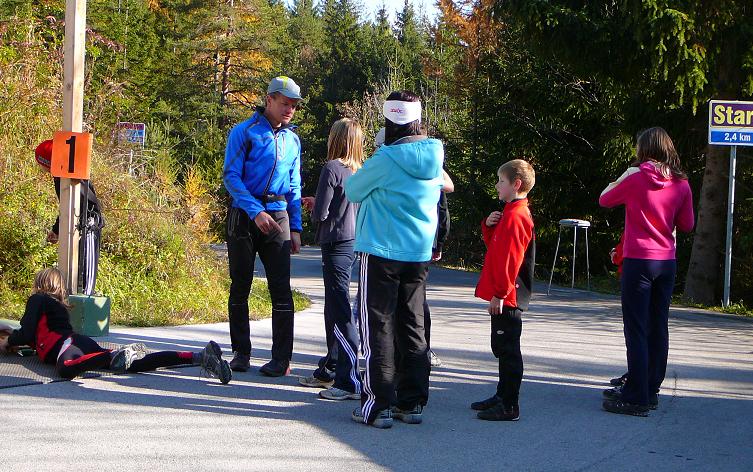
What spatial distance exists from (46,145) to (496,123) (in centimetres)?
1746

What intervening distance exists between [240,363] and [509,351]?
224cm

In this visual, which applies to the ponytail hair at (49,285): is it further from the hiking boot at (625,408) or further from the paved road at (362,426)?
the hiking boot at (625,408)

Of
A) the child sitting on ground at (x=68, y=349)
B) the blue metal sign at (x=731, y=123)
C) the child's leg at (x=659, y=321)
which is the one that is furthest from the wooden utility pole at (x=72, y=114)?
the blue metal sign at (x=731, y=123)

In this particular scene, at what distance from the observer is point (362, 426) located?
5875 millimetres

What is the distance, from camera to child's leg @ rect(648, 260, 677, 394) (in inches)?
258

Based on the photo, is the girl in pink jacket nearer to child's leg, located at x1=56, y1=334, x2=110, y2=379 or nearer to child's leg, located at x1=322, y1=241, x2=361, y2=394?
child's leg, located at x1=322, y1=241, x2=361, y2=394

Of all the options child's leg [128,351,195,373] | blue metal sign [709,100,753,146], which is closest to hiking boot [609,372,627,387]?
child's leg [128,351,195,373]

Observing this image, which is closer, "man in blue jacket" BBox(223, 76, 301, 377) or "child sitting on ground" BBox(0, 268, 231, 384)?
"child sitting on ground" BBox(0, 268, 231, 384)

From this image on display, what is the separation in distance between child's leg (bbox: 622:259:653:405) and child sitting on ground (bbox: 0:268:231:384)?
2736mm

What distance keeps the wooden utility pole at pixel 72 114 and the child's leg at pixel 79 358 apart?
208 centimetres

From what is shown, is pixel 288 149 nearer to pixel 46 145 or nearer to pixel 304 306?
pixel 46 145

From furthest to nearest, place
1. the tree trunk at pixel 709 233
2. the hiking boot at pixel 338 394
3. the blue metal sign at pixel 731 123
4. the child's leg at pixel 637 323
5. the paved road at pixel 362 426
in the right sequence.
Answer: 1. the tree trunk at pixel 709 233
2. the blue metal sign at pixel 731 123
3. the hiking boot at pixel 338 394
4. the child's leg at pixel 637 323
5. the paved road at pixel 362 426

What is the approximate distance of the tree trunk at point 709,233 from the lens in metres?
15.9

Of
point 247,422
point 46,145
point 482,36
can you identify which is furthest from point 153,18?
point 247,422
